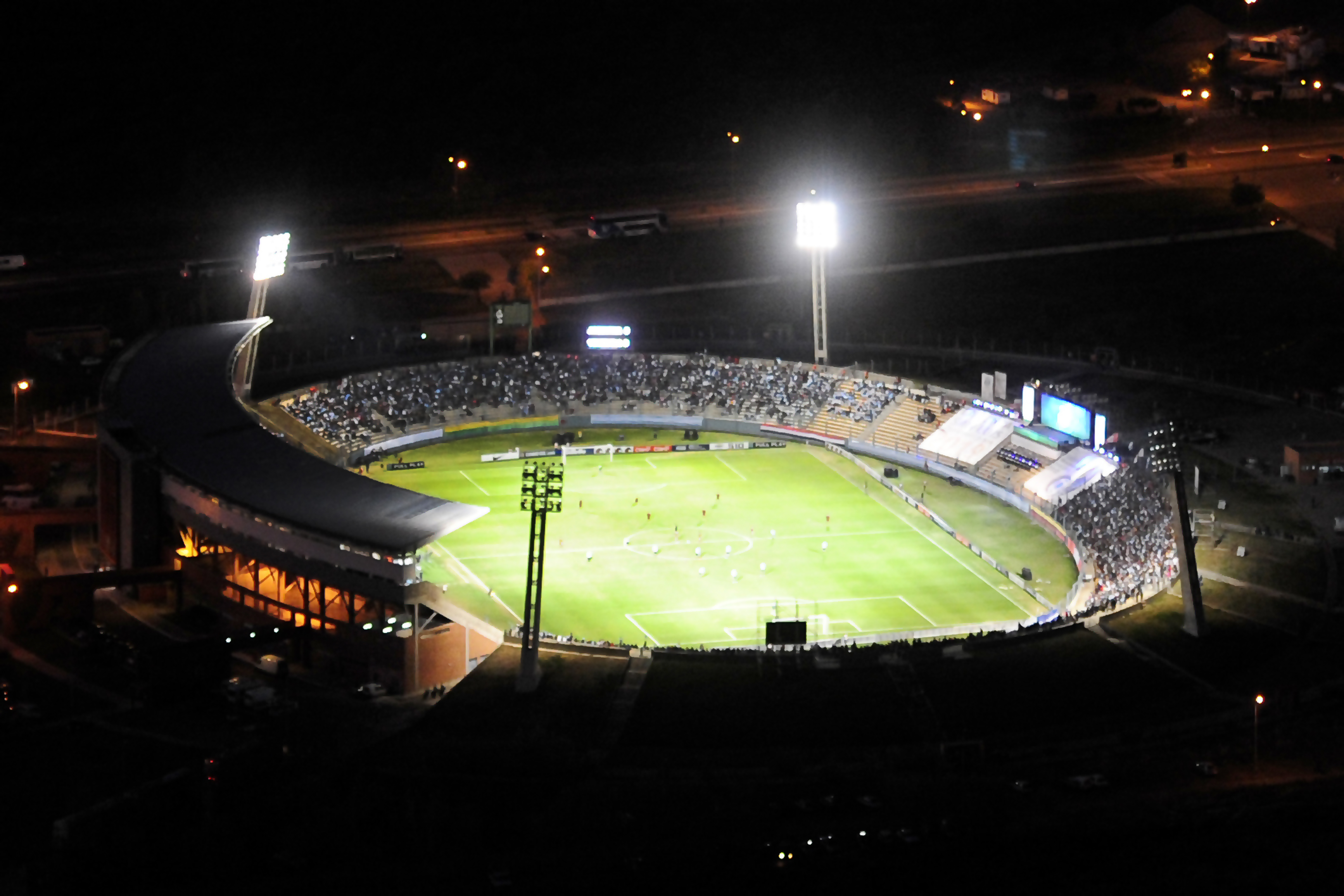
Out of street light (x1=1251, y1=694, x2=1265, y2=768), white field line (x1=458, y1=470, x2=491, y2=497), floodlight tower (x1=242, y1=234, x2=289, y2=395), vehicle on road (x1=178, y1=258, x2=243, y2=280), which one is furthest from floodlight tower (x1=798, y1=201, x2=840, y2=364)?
street light (x1=1251, y1=694, x2=1265, y2=768)

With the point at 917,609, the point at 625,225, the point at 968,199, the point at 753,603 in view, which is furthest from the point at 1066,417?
the point at 968,199

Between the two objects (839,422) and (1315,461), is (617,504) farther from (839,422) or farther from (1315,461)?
(1315,461)

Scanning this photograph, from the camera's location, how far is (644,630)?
243 feet

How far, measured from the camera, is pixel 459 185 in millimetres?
144375

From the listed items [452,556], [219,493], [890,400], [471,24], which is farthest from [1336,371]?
[471,24]

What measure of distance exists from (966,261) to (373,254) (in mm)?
39592

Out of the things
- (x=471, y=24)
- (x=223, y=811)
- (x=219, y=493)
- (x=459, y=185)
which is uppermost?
(x=471, y=24)

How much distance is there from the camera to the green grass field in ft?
247

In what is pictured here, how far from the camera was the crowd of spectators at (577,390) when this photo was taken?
340 ft

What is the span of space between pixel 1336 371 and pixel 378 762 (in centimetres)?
6814

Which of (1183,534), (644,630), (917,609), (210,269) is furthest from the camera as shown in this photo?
(210,269)

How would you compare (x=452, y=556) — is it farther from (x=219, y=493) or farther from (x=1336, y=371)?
(x=1336, y=371)

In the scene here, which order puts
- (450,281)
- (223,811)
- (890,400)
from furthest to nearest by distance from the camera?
(450,281) < (890,400) < (223,811)

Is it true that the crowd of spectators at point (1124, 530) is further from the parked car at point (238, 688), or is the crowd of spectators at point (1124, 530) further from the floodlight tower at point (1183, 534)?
the parked car at point (238, 688)
